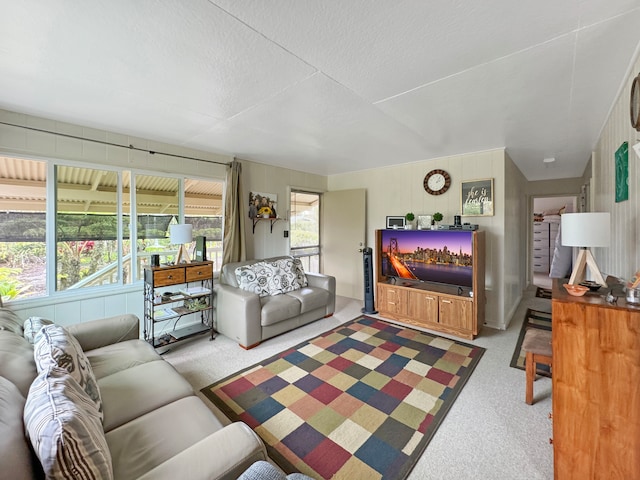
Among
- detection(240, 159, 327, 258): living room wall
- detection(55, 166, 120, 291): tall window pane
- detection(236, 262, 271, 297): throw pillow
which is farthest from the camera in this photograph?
detection(240, 159, 327, 258): living room wall

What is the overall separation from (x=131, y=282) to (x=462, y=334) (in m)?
3.99

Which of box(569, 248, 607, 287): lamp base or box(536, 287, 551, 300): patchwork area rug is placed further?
box(536, 287, 551, 300): patchwork area rug

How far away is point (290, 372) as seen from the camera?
2.54m

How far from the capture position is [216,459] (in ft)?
3.24

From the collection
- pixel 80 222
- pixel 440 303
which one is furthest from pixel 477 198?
pixel 80 222

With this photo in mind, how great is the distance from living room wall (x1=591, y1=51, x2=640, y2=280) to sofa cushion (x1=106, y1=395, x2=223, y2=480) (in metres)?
2.77

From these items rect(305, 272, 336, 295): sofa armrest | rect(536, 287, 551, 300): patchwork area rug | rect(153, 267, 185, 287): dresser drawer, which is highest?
rect(153, 267, 185, 287): dresser drawer

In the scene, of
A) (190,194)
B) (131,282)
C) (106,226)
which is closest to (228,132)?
(190,194)

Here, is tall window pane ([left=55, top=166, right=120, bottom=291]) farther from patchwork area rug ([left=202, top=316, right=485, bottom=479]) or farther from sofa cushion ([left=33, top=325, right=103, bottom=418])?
patchwork area rug ([left=202, top=316, right=485, bottom=479])

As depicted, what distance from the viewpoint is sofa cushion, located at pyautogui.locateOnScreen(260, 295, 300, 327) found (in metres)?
3.12

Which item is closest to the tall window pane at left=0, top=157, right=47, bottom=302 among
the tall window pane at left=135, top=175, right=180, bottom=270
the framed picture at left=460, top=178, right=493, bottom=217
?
the tall window pane at left=135, top=175, right=180, bottom=270

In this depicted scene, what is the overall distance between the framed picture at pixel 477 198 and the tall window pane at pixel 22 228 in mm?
4798

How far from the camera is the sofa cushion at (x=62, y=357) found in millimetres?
1239

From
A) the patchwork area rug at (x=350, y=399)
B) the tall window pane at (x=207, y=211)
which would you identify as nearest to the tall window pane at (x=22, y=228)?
the tall window pane at (x=207, y=211)
